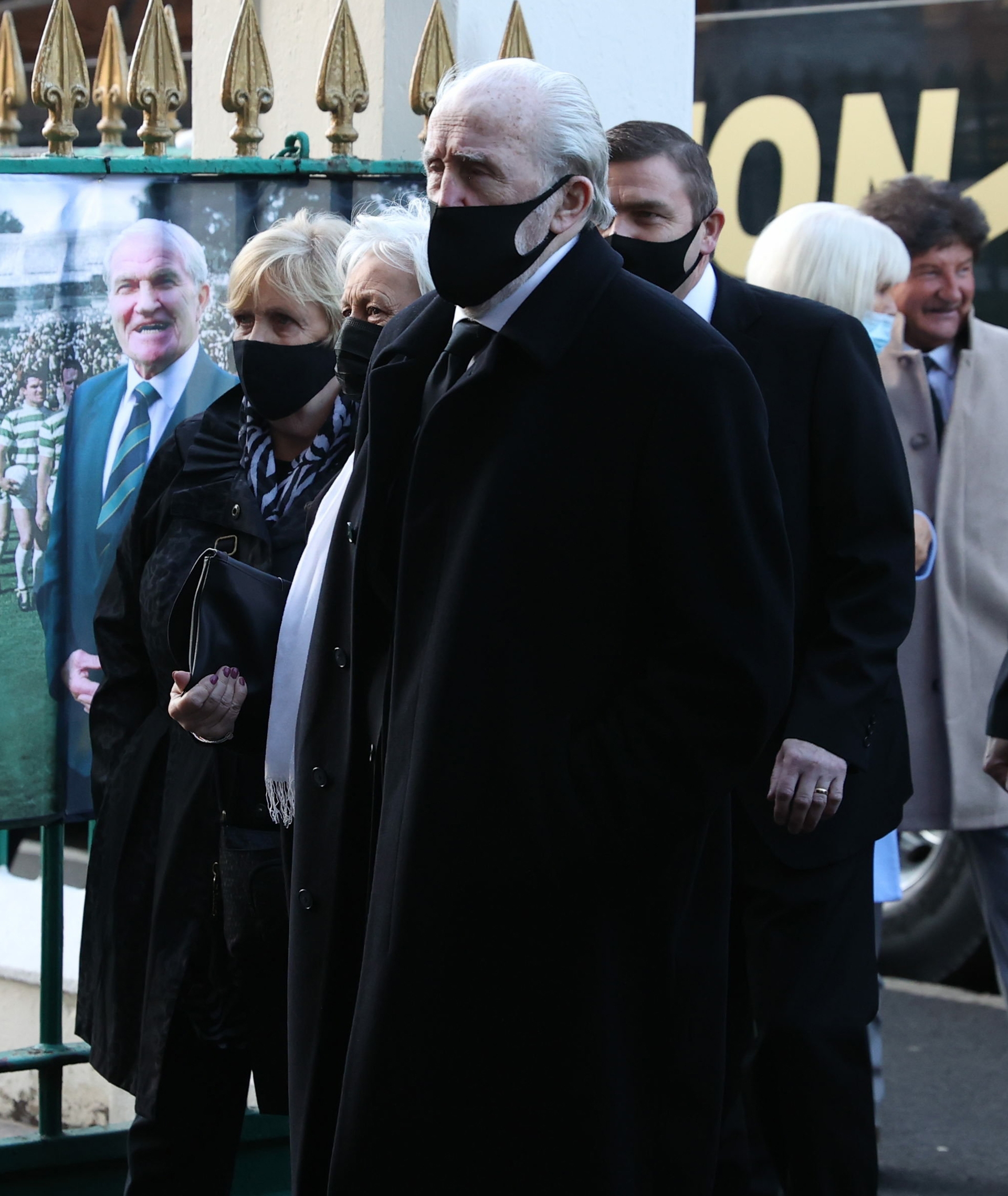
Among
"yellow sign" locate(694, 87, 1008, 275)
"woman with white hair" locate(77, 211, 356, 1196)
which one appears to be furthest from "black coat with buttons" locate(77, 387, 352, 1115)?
"yellow sign" locate(694, 87, 1008, 275)

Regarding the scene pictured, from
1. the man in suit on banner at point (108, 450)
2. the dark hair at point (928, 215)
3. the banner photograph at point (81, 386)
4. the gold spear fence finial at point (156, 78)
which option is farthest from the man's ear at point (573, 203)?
the dark hair at point (928, 215)

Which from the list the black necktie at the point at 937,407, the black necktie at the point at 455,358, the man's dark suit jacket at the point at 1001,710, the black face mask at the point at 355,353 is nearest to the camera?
the black necktie at the point at 455,358

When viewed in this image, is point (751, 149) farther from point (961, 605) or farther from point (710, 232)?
point (710, 232)

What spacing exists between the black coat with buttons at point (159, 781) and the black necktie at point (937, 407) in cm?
157

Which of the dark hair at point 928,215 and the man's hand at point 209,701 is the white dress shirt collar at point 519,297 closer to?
the man's hand at point 209,701

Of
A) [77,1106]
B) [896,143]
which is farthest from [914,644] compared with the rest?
[896,143]

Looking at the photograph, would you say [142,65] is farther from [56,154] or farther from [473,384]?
[473,384]

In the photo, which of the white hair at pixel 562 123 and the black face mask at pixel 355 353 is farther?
the black face mask at pixel 355 353

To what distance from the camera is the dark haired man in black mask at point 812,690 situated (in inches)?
110

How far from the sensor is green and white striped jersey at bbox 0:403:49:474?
328 centimetres

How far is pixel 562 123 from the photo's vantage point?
2053mm

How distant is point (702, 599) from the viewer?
197cm

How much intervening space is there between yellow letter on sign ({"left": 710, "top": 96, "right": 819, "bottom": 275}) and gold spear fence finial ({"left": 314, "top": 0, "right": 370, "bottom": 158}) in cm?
296

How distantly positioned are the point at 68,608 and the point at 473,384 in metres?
1.56
